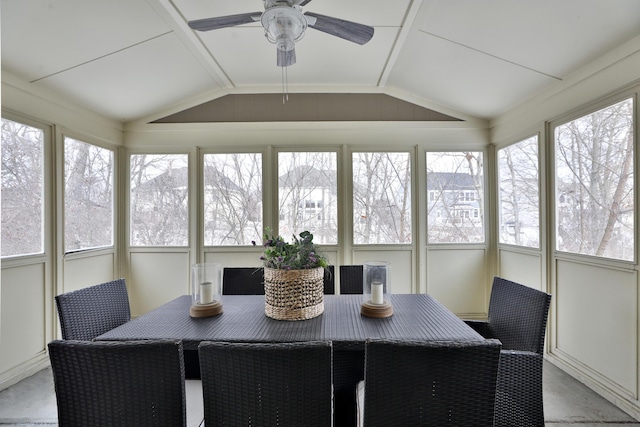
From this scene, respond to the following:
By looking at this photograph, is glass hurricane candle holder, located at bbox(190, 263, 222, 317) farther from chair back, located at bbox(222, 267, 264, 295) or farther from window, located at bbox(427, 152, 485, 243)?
window, located at bbox(427, 152, 485, 243)

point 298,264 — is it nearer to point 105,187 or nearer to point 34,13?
point 34,13

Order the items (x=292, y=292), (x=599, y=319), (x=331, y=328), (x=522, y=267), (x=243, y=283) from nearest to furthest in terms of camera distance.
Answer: (x=331, y=328), (x=292, y=292), (x=599, y=319), (x=243, y=283), (x=522, y=267)

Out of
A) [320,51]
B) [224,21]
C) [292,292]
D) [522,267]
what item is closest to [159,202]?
[320,51]

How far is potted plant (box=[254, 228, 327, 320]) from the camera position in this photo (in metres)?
1.75

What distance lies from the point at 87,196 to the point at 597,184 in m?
4.59

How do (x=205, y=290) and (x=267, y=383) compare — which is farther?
(x=205, y=290)

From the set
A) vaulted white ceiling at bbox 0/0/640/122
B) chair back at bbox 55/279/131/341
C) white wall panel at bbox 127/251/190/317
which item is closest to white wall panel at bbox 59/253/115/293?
white wall panel at bbox 127/251/190/317

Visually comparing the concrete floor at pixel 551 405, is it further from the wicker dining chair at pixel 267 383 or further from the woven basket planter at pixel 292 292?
the wicker dining chair at pixel 267 383

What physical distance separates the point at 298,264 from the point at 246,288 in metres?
0.95

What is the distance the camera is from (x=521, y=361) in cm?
155

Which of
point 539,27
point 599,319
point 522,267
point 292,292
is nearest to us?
point 292,292

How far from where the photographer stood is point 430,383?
3.59 feet

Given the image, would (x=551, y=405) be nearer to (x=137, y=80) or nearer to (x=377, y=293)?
(x=377, y=293)

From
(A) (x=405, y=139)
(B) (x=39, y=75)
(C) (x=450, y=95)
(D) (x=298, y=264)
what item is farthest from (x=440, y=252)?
(B) (x=39, y=75)
